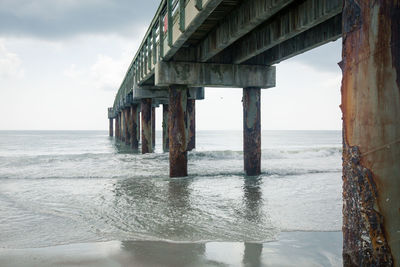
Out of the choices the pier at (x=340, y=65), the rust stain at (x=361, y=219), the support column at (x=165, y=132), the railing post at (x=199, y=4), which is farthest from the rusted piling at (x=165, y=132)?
the rust stain at (x=361, y=219)

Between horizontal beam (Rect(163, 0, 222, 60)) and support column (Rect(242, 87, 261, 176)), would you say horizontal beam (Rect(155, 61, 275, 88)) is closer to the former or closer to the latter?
support column (Rect(242, 87, 261, 176))

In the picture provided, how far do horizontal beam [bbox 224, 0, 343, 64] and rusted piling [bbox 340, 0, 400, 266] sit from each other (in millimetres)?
3632

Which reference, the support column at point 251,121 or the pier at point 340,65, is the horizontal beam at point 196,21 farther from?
the support column at point 251,121

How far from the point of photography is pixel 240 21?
7621 millimetres

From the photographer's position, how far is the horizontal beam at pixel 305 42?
7969 millimetres

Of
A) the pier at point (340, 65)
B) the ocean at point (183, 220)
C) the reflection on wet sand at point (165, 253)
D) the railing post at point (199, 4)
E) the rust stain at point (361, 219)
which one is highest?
the railing post at point (199, 4)

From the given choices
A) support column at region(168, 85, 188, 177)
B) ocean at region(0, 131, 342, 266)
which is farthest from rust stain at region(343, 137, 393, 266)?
support column at region(168, 85, 188, 177)

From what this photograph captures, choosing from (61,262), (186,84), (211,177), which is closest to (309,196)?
(211,177)

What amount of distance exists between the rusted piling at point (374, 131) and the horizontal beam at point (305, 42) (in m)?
5.45

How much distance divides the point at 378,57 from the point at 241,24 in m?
5.29

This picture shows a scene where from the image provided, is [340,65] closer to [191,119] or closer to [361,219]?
[361,219]

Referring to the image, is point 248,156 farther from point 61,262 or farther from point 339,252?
point 61,262

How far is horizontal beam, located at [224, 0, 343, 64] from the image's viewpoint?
652cm

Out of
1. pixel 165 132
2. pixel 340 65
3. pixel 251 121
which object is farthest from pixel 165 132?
pixel 340 65
